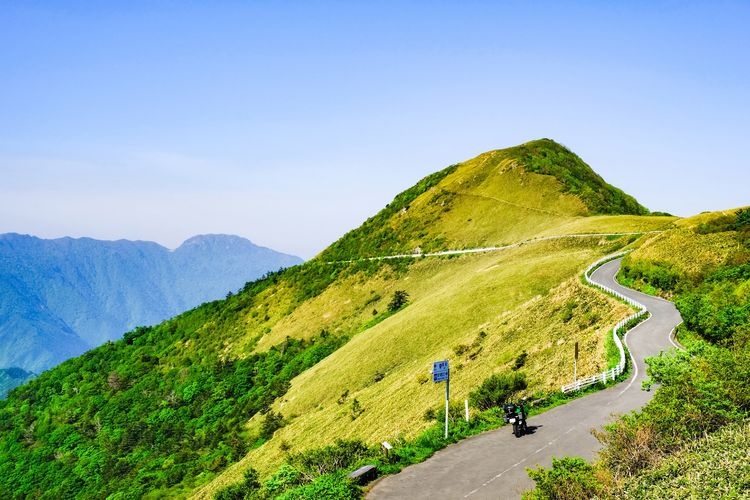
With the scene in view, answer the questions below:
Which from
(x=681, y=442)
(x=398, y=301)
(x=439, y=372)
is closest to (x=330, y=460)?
(x=439, y=372)

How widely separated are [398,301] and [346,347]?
13.6 m

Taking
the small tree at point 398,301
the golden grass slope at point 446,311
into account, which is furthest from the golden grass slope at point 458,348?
the small tree at point 398,301

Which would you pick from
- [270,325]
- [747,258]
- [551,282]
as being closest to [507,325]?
[551,282]

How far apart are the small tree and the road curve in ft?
154

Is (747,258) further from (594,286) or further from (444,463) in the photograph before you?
(444,463)

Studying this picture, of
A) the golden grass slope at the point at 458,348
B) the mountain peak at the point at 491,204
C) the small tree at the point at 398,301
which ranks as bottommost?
the golden grass slope at the point at 458,348

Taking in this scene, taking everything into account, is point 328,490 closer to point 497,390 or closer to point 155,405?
point 497,390

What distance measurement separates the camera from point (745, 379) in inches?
605

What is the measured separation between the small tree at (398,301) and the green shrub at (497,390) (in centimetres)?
4301

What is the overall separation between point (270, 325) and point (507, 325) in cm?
5666

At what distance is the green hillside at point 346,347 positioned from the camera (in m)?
39.3

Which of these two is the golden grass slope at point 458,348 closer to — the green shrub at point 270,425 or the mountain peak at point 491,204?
the green shrub at point 270,425

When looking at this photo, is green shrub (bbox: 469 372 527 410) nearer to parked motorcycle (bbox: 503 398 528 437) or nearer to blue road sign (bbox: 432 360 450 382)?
blue road sign (bbox: 432 360 450 382)

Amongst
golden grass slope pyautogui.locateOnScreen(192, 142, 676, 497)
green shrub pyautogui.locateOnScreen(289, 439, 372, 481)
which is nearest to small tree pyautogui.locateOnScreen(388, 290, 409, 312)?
golden grass slope pyautogui.locateOnScreen(192, 142, 676, 497)
